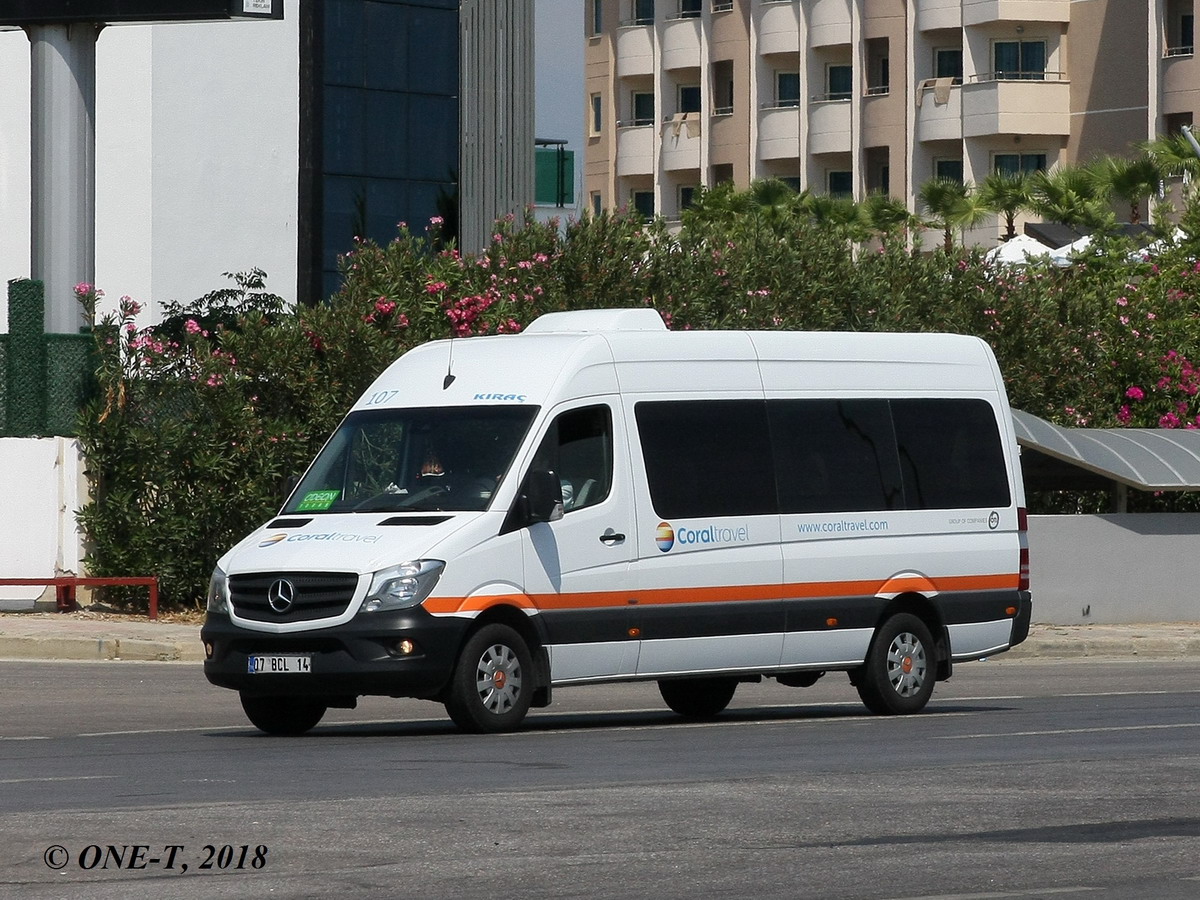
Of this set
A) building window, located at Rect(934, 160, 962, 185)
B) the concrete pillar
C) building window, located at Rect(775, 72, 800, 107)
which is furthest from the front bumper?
building window, located at Rect(775, 72, 800, 107)

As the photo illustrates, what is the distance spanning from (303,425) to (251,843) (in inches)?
678

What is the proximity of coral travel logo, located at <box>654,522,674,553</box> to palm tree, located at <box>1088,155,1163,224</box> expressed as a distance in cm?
4113

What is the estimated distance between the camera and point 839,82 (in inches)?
3093

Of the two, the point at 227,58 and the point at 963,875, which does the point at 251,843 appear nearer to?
the point at 963,875

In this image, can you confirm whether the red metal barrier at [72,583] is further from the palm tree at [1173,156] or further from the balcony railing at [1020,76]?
the balcony railing at [1020,76]

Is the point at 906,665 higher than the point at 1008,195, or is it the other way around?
the point at 1008,195

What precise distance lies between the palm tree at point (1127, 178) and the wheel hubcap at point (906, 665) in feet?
130

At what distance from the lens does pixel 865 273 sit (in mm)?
29438

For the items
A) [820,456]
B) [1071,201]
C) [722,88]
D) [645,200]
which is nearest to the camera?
[820,456]

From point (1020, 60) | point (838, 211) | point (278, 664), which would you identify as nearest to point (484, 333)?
point (278, 664)

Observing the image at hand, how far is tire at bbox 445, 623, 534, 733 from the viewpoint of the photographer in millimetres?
13805

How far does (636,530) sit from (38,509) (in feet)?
40.1

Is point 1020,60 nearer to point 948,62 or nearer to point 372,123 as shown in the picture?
point 948,62

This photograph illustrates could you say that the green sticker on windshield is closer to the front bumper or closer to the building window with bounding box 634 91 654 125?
the front bumper
